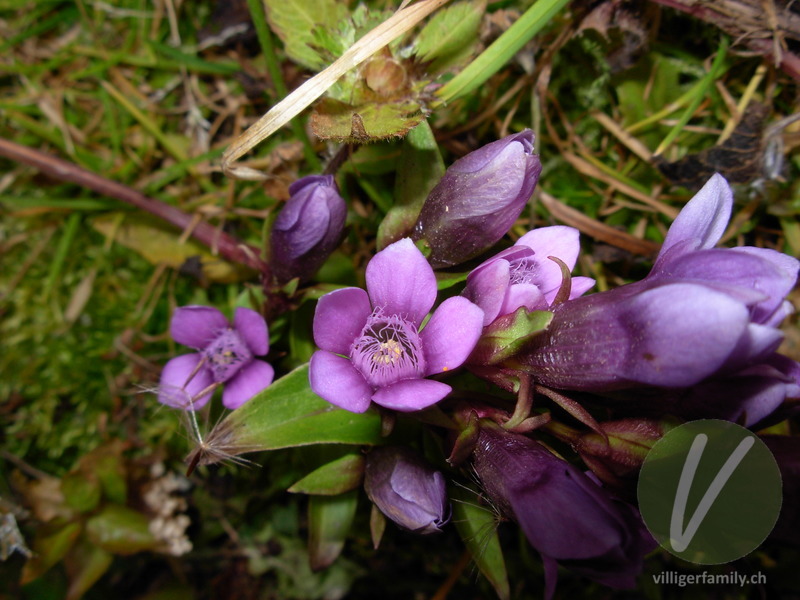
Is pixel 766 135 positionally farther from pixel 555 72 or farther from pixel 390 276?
pixel 390 276

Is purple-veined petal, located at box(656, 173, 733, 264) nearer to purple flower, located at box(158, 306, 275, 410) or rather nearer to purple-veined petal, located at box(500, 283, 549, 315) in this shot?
purple-veined petal, located at box(500, 283, 549, 315)

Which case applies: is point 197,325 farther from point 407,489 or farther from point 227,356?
point 407,489

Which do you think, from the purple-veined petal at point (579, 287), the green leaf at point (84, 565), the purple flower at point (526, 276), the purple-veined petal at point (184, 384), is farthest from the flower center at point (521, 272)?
the green leaf at point (84, 565)

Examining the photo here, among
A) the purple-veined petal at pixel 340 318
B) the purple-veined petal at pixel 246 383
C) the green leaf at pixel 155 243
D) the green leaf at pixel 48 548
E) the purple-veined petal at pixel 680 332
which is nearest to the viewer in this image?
the purple-veined petal at pixel 680 332

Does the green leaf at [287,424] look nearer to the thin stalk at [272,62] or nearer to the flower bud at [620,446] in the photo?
the flower bud at [620,446]

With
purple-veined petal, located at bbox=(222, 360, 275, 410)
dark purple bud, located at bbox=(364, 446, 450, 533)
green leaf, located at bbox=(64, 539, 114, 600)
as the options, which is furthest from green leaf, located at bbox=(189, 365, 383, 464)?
green leaf, located at bbox=(64, 539, 114, 600)

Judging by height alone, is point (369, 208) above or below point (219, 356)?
above

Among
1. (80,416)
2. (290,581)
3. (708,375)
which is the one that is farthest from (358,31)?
(290,581)
